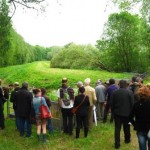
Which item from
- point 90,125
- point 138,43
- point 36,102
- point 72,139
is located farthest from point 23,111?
point 138,43

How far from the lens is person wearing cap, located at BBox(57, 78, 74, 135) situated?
12.0m

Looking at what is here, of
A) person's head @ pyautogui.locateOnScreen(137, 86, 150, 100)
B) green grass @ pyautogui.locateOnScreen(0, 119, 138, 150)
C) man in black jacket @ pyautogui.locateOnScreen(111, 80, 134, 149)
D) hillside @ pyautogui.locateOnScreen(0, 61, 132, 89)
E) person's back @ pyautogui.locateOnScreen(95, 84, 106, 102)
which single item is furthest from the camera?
hillside @ pyautogui.locateOnScreen(0, 61, 132, 89)

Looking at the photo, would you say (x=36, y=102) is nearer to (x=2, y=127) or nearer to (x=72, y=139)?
(x=72, y=139)

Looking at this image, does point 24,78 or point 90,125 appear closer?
point 90,125

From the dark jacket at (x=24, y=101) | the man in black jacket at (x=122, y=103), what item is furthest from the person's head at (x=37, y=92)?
the man in black jacket at (x=122, y=103)

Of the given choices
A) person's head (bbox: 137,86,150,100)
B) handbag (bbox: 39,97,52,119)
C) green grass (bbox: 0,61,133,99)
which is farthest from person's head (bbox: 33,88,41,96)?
green grass (bbox: 0,61,133,99)

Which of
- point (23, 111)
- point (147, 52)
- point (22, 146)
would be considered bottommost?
point (22, 146)

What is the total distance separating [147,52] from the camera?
1815 inches

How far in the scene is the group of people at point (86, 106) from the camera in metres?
7.71

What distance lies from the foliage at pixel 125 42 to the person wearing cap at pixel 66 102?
34915mm

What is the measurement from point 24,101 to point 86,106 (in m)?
2.12

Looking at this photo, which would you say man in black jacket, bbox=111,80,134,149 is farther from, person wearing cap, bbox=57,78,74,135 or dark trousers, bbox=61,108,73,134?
dark trousers, bbox=61,108,73,134

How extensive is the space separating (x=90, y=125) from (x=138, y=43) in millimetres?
34419

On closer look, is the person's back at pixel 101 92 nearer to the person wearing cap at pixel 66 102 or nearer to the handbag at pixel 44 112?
the person wearing cap at pixel 66 102
